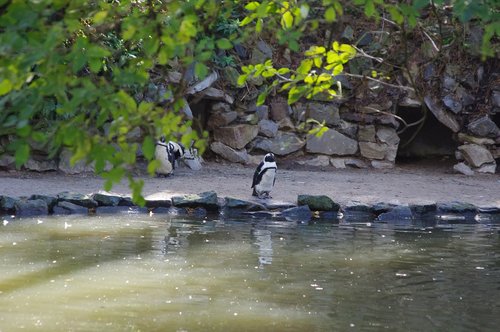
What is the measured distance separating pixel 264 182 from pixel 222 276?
4.45m

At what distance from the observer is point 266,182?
11.9 metres

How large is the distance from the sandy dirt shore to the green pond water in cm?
151

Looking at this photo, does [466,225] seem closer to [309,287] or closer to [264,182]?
[264,182]

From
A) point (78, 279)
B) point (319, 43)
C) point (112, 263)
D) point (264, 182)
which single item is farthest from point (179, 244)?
point (319, 43)

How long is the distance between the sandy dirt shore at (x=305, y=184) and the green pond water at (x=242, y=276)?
151 centimetres

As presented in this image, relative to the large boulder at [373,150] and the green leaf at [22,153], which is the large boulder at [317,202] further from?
the green leaf at [22,153]

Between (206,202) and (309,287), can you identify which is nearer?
(309,287)

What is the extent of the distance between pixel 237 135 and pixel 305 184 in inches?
105

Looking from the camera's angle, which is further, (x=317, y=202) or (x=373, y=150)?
(x=373, y=150)

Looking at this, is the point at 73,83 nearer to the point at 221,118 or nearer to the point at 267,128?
the point at 221,118

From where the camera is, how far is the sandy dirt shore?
483 inches

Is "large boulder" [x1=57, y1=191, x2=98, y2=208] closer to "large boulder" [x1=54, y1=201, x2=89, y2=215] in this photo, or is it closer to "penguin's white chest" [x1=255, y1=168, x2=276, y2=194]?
"large boulder" [x1=54, y1=201, x2=89, y2=215]

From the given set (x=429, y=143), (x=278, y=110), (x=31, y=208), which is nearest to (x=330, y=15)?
(x=31, y=208)

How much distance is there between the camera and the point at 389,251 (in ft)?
29.7
